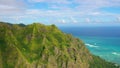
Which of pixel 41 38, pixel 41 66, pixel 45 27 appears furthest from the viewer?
pixel 45 27

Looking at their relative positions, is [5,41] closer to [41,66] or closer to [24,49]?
[24,49]

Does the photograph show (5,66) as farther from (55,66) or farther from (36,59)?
(55,66)

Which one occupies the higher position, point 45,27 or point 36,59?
point 45,27

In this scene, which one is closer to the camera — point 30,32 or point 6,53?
point 6,53

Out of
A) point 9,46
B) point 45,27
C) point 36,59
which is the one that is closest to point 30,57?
Result: point 36,59

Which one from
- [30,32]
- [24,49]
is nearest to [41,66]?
[24,49]

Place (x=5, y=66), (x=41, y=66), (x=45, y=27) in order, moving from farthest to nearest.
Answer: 1. (x=45, y=27)
2. (x=41, y=66)
3. (x=5, y=66)

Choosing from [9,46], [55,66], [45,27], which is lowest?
[55,66]
